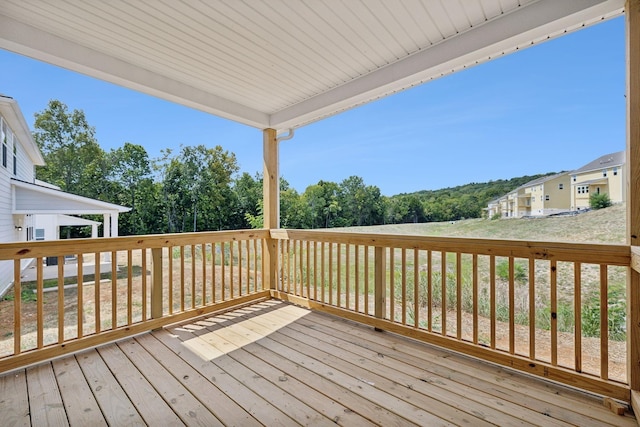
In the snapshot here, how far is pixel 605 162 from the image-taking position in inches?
79.0

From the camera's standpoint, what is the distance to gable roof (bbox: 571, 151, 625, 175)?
6.28ft

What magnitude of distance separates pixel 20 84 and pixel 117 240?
239 centimetres

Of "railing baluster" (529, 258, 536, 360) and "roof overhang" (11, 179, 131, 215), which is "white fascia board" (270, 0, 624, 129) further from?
"roof overhang" (11, 179, 131, 215)

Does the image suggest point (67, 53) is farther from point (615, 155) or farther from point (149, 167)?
point (615, 155)

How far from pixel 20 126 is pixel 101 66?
158cm

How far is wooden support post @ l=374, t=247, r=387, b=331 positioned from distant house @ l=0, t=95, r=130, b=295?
8.88 feet

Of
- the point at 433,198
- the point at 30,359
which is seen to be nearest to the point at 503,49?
the point at 433,198

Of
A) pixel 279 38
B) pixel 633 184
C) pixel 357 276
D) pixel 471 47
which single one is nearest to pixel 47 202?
pixel 279 38

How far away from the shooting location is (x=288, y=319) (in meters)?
3.24

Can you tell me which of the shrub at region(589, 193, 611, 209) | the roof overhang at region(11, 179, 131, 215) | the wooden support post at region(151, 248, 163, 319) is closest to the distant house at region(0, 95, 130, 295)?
the roof overhang at region(11, 179, 131, 215)

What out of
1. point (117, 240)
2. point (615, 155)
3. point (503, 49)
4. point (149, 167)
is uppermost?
point (503, 49)

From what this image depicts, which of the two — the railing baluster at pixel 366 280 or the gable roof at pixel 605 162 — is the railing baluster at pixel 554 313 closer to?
the gable roof at pixel 605 162

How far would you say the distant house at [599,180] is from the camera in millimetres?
1910

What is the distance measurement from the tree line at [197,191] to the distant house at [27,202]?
11 cm
